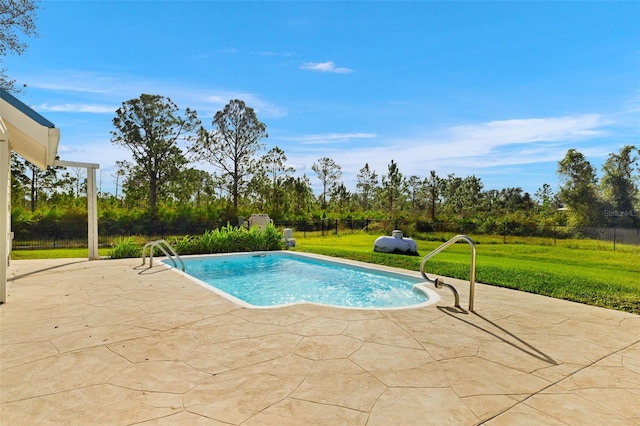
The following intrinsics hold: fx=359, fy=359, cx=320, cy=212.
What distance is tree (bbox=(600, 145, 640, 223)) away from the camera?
2307 cm

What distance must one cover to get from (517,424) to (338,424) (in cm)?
113

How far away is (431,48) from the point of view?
1117 cm

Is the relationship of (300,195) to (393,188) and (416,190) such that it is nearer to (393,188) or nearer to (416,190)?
(393,188)

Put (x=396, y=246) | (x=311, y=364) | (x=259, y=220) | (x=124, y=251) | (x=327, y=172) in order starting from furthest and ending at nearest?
1. (x=327, y=172)
2. (x=259, y=220)
3. (x=396, y=246)
4. (x=124, y=251)
5. (x=311, y=364)

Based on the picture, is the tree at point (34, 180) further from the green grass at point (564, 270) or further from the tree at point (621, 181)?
the tree at point (621, 181)

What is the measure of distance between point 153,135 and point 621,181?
32.2 m

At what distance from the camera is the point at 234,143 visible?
2789 centimetres

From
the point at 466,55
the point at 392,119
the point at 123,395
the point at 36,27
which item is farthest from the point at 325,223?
the point at 123,395

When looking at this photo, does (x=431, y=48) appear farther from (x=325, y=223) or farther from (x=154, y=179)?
(x=154, y=179)

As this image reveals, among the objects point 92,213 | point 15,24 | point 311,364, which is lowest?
point 311,364

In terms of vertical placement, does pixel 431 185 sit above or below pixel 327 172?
below

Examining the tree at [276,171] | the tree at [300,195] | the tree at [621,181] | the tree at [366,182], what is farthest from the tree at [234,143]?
the tree at [621,181]

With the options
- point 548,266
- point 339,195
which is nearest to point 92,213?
point 548,266

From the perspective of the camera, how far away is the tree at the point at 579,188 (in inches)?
904
